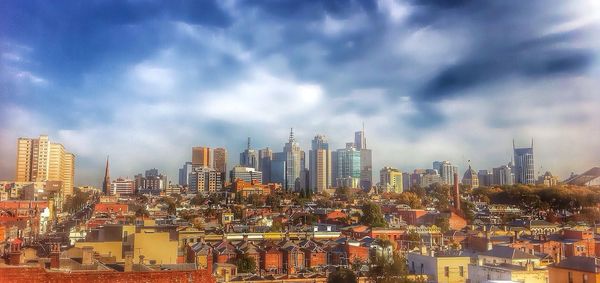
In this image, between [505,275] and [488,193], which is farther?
[488,193]

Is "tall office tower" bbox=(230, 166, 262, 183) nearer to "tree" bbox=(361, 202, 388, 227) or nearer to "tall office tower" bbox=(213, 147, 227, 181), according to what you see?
"tall office tower" bbox=(213, 147, 227, 181)

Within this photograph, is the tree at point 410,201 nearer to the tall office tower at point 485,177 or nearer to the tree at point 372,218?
the tree at point 372,218

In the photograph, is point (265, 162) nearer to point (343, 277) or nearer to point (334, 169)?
point (334, 169)

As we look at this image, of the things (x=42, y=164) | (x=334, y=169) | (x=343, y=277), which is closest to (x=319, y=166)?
(x=334, y=169)

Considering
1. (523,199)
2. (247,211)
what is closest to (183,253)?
(247,211)

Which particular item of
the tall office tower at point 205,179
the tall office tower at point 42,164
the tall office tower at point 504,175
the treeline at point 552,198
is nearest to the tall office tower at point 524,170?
the tall office tower at point 504,175

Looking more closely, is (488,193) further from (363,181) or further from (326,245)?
(326,245)
